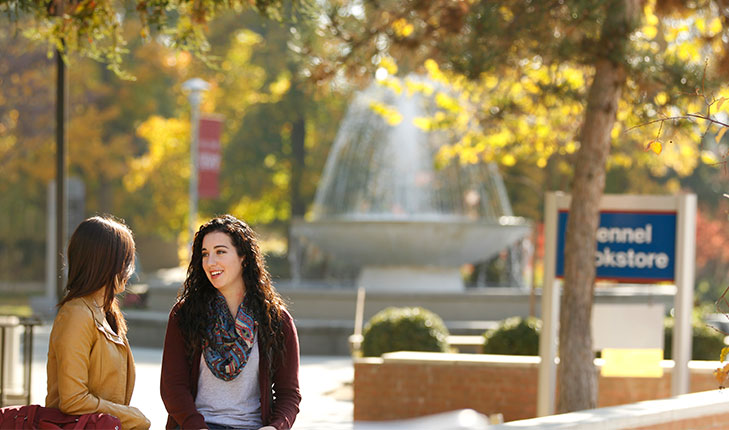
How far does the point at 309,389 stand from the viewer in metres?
13.2

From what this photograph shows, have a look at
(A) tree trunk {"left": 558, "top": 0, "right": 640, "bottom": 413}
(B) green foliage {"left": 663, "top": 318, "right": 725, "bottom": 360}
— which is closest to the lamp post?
(B) green foliage {"left": 663, "top": 318, "right": 725, "bottom": 360}

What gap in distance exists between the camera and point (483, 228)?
2003 cm

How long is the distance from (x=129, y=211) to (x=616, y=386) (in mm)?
29662

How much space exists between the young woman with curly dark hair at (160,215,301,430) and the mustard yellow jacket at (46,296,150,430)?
0.18m

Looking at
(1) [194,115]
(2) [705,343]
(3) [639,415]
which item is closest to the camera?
(3) [639,415]

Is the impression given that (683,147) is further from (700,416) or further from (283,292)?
(700,416)

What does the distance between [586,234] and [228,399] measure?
16.6 ft

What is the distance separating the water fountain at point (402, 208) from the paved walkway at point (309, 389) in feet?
10.9

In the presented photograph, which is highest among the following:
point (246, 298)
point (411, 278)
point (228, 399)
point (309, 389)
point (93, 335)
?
point (246, 298)

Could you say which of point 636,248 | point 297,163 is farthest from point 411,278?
point 297,163

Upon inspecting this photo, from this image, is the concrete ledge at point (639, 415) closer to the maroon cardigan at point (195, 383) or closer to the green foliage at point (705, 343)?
the maroon cardigan at point (195, 383)

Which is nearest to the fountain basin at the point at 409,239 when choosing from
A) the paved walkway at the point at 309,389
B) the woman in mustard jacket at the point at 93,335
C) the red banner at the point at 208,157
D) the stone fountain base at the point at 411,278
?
the stone fountain base at the point at 411,278

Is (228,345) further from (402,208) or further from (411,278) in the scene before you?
(402,208)

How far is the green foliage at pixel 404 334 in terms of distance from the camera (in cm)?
1246
